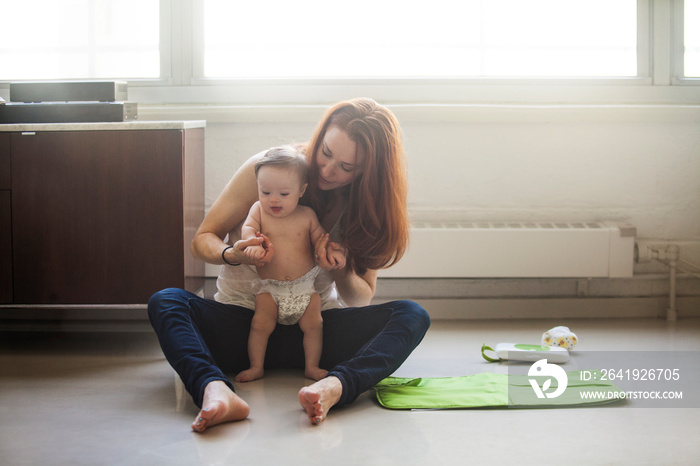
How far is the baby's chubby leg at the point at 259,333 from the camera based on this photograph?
6.95 feet

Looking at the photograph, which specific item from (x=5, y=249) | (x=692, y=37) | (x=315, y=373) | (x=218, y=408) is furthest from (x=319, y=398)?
(x=692, y=37)

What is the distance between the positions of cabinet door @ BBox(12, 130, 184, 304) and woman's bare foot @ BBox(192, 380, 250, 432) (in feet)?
2.63

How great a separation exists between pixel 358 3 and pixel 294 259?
153cm

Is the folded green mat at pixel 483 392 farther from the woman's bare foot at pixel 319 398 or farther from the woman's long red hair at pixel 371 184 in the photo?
the woman's long red hair at pixel 371 184

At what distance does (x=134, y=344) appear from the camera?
8.94ft

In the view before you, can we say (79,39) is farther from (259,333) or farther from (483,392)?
(483,392)

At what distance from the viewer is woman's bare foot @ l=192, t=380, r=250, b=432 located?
1719 mm

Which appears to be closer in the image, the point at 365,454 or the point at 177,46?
the point at 365,454

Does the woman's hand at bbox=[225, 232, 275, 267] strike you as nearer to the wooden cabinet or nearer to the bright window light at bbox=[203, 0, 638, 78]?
the wooden cabinet

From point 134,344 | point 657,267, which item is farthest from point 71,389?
point 657,267

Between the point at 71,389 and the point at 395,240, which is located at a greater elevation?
the point at 395,240

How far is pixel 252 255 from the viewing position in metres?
1.95

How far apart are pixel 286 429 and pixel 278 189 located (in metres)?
0.63

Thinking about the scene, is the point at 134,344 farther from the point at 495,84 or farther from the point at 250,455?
the point at 495,84
